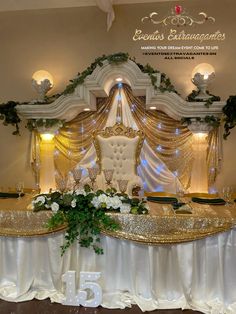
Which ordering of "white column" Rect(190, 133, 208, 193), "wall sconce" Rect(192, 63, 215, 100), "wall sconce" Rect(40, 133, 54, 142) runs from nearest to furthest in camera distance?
1. "wall sconce" Rect(192, 63, 215, 100)
2. "white column" Rect(190, 133, 208, 193)
3. "wall sconce" Rect(40, 133, 54, 142)

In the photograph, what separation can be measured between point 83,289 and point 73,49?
349cm

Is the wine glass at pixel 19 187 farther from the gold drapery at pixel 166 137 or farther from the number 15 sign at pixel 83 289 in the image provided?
the gold drapery at pixel 166 137

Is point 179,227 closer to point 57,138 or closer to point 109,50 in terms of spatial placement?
point 57,138

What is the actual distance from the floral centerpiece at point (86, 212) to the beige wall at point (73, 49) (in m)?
2.31

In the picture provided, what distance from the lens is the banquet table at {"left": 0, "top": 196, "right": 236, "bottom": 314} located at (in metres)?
2.06

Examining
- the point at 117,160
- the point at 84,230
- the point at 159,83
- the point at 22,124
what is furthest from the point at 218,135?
the point at 22,124

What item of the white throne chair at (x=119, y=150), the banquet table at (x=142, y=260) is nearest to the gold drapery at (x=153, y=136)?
the white throne chair at (x=119, y=150)

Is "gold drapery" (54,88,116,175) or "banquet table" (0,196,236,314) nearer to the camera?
"banquet table" (0,196,236,314)

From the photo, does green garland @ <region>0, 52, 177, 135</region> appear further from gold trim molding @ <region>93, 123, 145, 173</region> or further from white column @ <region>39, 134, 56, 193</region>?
gold trim molding @ <region>93, 123, 145, 173</region>

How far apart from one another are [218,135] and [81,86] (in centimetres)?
213

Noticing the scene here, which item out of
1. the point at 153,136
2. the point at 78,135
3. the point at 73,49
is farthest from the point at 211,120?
the point at 73,49

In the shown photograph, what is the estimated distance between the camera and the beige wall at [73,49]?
387cm

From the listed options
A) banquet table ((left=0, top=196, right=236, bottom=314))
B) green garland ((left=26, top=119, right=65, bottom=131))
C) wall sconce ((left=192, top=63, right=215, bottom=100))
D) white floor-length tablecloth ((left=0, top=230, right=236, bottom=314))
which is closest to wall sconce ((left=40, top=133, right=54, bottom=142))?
green garland ((left=26, top=119, right=65, bottom=131))

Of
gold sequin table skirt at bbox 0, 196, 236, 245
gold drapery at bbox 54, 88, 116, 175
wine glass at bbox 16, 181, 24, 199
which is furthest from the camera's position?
gold drapery at bbox 54, 88, 116, 175
